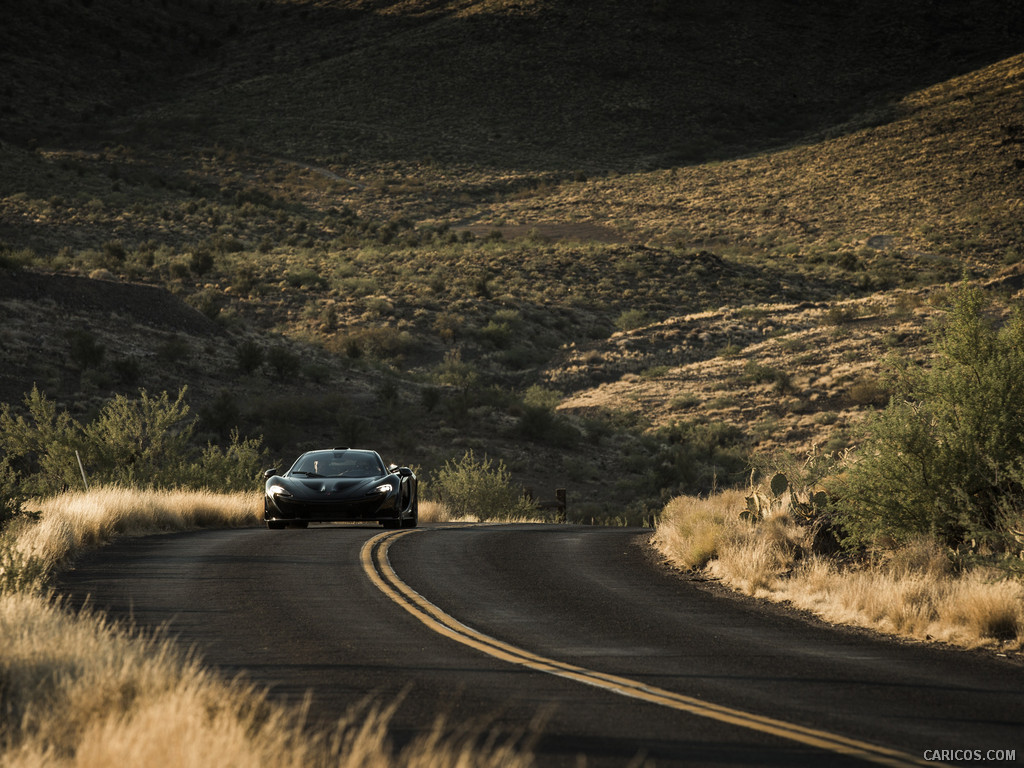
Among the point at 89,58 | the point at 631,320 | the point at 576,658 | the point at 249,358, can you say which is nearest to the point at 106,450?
the point at 576,658

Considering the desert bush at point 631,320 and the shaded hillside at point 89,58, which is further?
the shaded hillside at point 89,58

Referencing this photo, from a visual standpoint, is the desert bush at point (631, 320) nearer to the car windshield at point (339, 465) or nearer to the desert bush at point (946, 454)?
the car windshield at point (339, 465)

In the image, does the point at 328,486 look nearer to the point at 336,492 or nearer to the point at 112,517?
the point at 336,492

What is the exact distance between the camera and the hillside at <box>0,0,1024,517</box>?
150ft

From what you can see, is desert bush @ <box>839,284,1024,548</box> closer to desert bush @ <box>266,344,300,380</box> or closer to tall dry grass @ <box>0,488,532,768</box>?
tall dry grass @ <box>0,488,532,768</box>

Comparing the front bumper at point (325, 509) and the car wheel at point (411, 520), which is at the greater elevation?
the front bumper at point (325, 509)

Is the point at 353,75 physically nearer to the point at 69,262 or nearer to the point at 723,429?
the point at 69,262

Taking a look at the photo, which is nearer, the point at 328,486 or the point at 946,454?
the point at 946,454

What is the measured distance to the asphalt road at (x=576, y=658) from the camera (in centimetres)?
677

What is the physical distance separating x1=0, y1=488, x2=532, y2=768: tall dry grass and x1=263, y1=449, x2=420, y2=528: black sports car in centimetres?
1136

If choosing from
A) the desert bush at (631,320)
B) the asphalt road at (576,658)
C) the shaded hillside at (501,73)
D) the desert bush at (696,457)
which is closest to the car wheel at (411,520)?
the asphalt road at (576,658)

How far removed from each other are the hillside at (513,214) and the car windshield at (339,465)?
53.4 ft

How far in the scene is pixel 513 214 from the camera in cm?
8431

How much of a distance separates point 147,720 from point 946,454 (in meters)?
10.0
